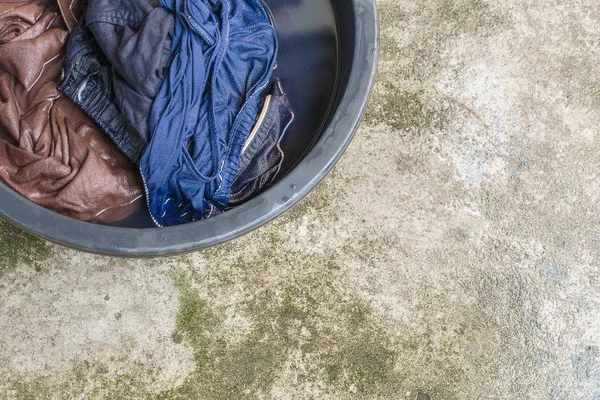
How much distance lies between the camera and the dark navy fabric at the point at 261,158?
1469mm

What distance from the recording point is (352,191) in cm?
165

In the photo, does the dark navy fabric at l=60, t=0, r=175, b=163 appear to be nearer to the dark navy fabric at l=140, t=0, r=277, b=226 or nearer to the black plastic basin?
the dark navy fabric at l=140, t=0, r=277, b=226

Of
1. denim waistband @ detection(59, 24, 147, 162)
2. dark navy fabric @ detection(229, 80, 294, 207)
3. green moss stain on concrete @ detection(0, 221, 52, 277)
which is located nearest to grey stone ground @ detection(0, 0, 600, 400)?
green moss stain on concrete @ detection(0, 221, 52, 277)

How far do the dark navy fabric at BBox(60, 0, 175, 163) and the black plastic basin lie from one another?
246mm

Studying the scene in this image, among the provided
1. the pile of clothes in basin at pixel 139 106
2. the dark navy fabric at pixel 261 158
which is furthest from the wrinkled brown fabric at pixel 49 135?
the dark navy fabric at pixel 261 158

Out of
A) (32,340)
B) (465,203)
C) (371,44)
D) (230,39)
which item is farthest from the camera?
(465,203)

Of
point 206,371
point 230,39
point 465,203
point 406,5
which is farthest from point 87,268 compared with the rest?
point 406,5

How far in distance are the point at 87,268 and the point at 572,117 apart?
1468 millimetres

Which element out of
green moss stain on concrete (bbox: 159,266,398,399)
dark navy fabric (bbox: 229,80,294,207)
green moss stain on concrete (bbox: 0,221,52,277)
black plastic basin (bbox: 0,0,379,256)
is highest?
black plastic basin (bbox: 0,0,379,256)

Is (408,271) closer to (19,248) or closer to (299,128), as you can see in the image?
(299,128)

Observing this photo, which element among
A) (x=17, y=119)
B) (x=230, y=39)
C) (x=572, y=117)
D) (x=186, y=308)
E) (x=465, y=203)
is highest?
(x=230, y=39)

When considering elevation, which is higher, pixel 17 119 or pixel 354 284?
pixel 17 119

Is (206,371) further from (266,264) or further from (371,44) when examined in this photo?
(371,44)

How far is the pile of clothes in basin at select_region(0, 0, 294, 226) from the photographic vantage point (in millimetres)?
1348
